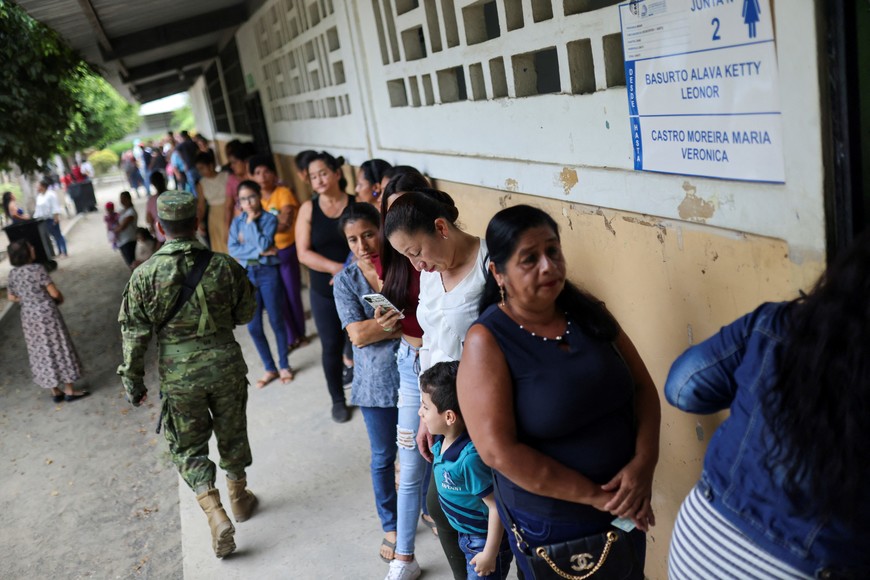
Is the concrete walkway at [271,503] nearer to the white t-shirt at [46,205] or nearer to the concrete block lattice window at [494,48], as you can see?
the concrete block lattice window at [494,48]

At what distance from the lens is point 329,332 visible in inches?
215

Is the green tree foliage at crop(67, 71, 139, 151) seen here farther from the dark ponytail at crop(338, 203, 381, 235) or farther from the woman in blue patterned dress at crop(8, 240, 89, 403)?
the dark ponytail at crop(338, 203, 381, 235)

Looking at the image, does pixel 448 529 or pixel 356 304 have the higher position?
pixel 356 304

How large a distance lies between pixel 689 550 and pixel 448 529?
142 cm

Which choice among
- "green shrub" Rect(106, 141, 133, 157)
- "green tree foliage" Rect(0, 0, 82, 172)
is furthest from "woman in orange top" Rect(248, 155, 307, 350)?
"green shrub" Rect(106, 141, 133, 157)

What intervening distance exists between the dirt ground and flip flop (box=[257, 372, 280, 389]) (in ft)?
2.88

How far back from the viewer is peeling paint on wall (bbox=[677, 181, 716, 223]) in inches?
98.2

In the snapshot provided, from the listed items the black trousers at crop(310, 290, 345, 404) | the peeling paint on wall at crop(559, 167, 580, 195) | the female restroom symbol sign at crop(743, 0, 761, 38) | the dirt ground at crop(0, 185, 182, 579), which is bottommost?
the dirt ground at crop(0, 185, 182, 579)

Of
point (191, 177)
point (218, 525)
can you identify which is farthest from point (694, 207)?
point (191, 177)

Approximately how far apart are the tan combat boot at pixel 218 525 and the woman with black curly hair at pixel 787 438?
2881mm

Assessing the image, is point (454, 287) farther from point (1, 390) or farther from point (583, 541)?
point (1, 390)

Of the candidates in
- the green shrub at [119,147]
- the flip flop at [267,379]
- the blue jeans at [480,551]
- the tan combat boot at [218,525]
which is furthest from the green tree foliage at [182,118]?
the blue jeans at [480,551]

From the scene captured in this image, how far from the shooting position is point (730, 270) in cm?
243

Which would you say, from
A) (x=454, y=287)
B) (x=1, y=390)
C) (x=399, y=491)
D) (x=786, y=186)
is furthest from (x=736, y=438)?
(x=1, y=390)
